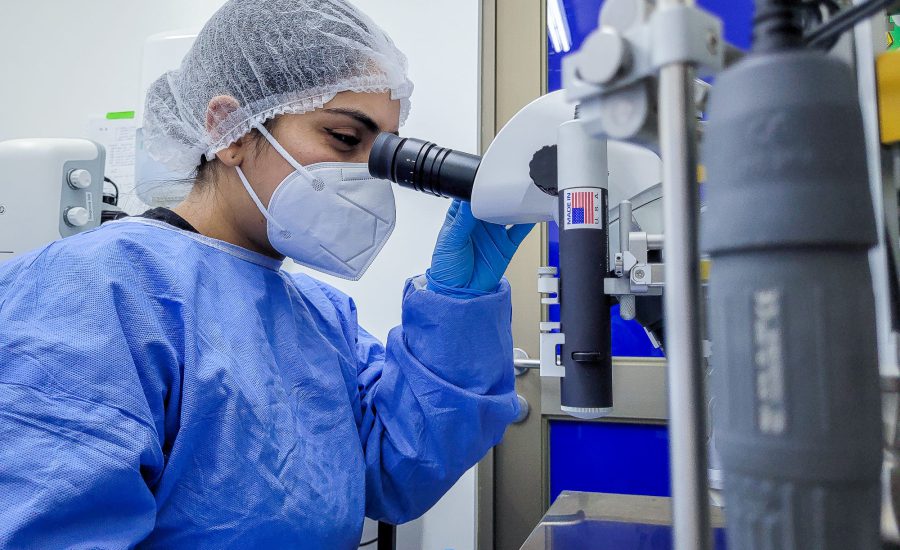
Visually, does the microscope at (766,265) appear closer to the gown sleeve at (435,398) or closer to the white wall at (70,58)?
the gown sleeve at (435,398)

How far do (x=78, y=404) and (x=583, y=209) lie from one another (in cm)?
55

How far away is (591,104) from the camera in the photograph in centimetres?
33

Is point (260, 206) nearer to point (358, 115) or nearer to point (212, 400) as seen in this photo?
point (358, 115)

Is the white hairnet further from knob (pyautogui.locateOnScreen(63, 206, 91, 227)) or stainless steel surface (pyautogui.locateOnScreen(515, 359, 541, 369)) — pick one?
stainless steel surface (pyautogui.locateOnScreen(515, 359, 541, 369))

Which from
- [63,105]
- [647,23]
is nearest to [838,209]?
[647,23]

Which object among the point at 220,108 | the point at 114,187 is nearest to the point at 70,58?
the point at 114,187

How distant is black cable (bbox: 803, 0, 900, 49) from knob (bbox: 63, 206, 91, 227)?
167 cm

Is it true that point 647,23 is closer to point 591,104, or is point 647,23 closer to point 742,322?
point 591,104

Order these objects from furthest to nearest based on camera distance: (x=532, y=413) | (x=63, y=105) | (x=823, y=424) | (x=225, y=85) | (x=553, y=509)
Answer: (x=63, y=105) < (x=532, y=413) < (x=553, y=509) < (x=225, y=85) < (x=823, y=424)

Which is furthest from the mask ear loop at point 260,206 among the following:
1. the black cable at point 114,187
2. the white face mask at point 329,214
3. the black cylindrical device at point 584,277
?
the black cable at point 114,187

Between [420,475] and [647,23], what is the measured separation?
90 centimetres

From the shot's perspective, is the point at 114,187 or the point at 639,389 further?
the point at 114,187

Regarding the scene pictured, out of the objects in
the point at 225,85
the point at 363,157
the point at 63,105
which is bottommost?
the point at 363,157

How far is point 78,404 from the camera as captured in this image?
635mm
